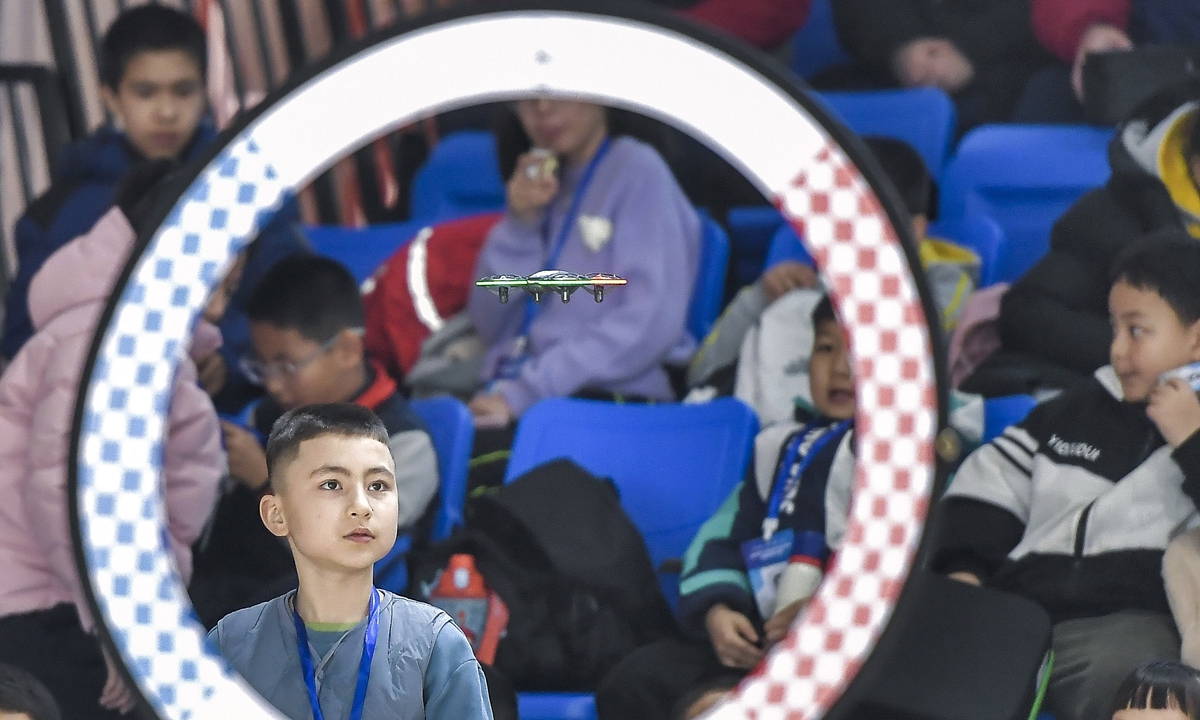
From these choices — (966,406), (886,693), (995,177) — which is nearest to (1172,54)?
(995,177)

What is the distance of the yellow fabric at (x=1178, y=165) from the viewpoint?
2658mm

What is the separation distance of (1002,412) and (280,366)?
117 centimetres

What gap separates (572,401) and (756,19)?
1.16m

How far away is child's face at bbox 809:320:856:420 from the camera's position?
2617 mm

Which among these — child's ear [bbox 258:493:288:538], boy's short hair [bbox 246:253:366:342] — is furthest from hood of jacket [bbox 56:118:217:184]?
child's ear [bbox 258:493:288:538]

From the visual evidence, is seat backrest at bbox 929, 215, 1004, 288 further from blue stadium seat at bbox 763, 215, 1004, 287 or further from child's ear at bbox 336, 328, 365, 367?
child's ear at bbox 336, 328, 365, 367

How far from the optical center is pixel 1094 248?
2.77 metres

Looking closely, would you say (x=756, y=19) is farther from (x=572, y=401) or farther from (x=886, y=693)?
(x=886, y=693)

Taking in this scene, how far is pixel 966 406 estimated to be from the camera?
2.59m

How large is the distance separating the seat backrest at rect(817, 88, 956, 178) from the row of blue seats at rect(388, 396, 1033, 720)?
0.89 m

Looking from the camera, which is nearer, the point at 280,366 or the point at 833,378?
the point at 833,378

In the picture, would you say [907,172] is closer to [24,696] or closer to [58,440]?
[58,440]

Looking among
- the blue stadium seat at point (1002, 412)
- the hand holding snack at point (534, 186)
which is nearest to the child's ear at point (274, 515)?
the blue stadium seat at point (1002, 412)

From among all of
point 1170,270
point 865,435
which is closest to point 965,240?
point 1170,270
